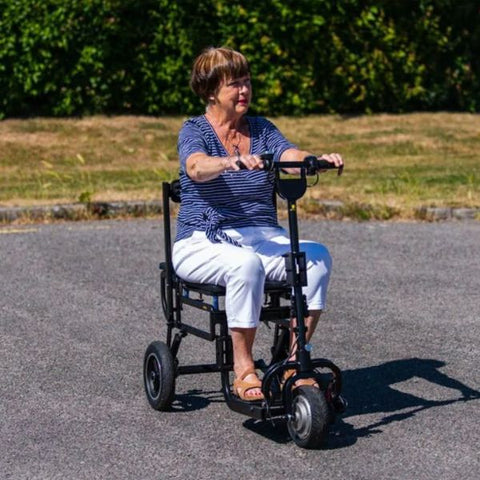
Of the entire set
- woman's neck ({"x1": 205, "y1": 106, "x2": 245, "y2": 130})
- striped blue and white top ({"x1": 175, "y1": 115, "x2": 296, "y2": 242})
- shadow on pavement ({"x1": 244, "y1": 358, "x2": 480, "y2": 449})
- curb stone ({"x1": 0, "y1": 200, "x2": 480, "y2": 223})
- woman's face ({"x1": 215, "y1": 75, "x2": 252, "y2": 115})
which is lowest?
shadow on pavement ({"x1": 244, "y1": 358, "x2": 480, "y2": 449})

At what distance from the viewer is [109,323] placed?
7.79 m

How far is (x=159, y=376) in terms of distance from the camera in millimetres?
5863

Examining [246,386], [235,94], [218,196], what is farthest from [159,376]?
[235,94]

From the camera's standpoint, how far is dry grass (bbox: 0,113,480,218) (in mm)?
12359

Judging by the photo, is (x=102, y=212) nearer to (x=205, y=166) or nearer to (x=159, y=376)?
(x=159, y=376)

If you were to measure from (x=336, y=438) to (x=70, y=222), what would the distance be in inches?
256

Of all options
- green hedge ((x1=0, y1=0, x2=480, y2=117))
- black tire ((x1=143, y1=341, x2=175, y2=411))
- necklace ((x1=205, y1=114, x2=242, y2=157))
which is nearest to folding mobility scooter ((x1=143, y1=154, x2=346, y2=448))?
black tire ((x1=143, y1=341, x2=175, y2=411))

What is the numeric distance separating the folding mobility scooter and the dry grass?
5864 mm

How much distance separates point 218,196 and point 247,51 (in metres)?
10.7

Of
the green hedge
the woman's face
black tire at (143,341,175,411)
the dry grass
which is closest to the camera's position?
black tire at (143,341,175,411)

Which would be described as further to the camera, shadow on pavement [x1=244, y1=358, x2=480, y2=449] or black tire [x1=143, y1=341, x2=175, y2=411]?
black tire [x1=143, y1=341, x2=175, y2=411]

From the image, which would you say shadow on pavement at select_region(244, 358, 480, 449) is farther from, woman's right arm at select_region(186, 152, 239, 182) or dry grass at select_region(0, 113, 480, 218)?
dry grass at select_region(0, 113, 480, 218)

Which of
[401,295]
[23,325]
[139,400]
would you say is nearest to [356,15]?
[401,295]

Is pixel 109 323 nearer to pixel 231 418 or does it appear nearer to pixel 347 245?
pixel 231 418
